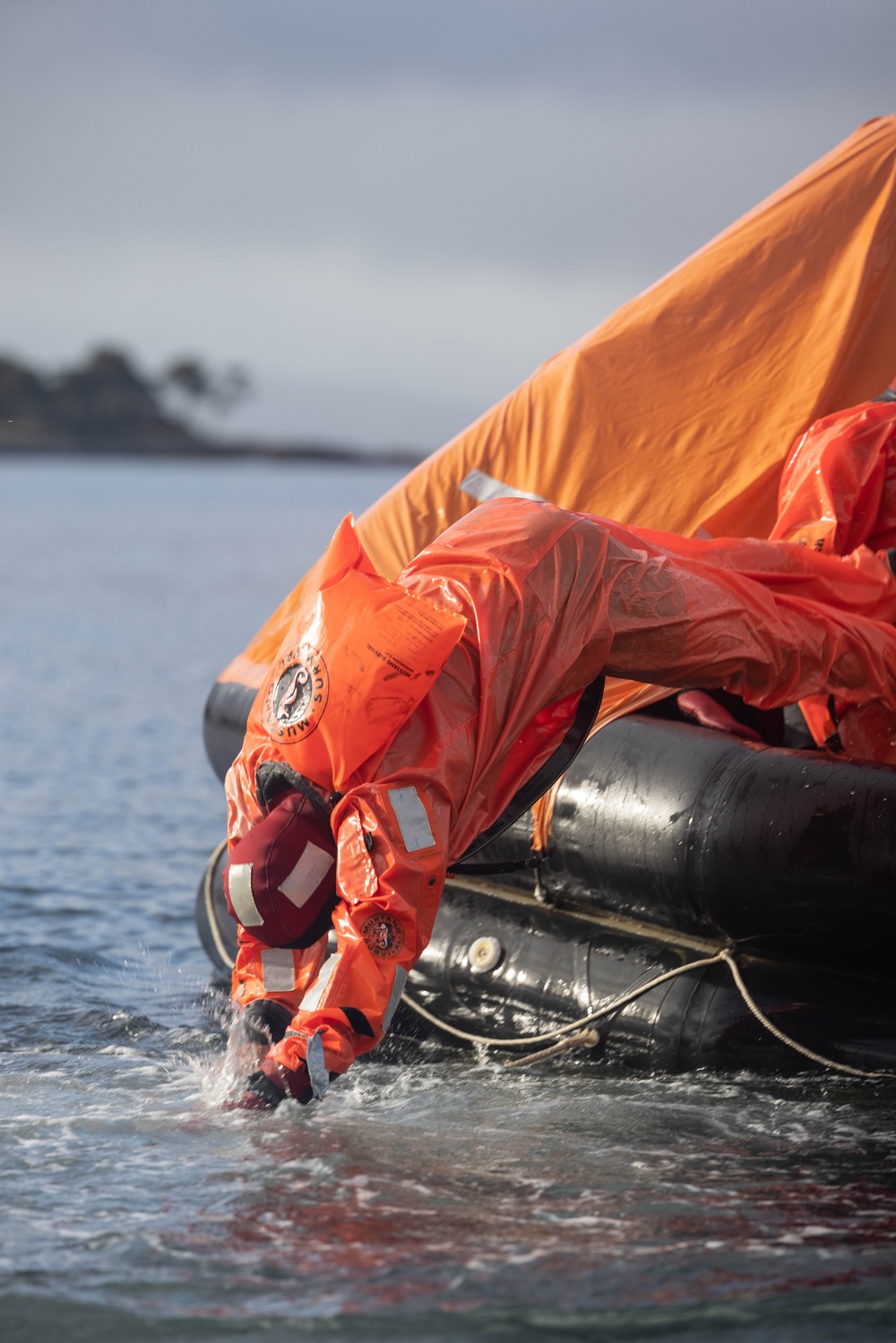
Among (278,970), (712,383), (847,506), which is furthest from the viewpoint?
(712,383)

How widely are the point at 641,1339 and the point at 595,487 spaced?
2322 millimetres

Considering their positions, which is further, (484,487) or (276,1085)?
(484,487)

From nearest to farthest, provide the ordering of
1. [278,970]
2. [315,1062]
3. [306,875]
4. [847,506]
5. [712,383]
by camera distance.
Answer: [315,1062] → [306,875] → [278,970] → [847,506] → [712,383]

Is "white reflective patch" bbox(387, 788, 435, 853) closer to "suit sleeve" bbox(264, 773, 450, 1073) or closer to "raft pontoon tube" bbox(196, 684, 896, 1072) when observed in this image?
"suit sleeve" bbox(264, 773, 450, 1073)

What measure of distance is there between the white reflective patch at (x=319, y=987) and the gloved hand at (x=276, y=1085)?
9 cm

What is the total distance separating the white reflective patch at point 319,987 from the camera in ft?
8.16

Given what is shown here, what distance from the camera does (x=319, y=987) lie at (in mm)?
2500

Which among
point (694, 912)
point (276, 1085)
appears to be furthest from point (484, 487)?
point (276, 1085)

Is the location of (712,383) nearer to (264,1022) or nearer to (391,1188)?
(264,1022)

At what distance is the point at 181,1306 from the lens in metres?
2.06

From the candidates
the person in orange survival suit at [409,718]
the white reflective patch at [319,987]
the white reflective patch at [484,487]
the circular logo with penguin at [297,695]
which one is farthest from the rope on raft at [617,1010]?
the white reflective patch at [484,487]

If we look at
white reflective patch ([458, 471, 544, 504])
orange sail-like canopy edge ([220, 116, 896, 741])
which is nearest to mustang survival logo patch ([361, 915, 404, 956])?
orange sail-like canopy edge ([220, 116, 896, 741])

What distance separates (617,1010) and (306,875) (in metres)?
0.87

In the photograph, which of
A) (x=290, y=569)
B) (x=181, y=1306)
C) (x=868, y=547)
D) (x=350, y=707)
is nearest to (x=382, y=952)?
(x=350, y=707)
